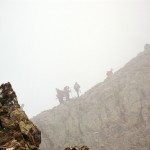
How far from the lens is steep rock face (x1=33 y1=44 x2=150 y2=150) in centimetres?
5838

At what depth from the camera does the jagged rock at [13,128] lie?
13.5 metres

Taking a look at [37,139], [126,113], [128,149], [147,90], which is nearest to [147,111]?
[126,113]

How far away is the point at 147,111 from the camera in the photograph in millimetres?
63094

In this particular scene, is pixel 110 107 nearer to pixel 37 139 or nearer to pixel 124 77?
pixel 124 77

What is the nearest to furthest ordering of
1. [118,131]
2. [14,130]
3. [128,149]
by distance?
[14,130] → [128,149] → [118,131]

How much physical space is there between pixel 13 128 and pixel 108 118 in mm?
55613

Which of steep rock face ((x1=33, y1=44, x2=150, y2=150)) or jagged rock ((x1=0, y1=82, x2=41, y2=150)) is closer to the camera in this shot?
jagged rock ((x1=0, y1=82, x2=41, y2=150))

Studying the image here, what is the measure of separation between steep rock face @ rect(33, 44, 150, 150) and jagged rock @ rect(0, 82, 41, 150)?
1655 inches

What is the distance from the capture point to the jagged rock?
530 inches

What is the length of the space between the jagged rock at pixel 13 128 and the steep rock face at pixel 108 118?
4205cm

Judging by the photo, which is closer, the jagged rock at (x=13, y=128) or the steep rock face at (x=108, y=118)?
the jagged rock at (x=13, y=128)

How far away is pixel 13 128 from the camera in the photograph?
1509cm

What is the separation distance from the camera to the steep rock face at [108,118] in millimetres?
58375

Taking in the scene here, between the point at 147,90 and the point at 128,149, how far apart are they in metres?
26.2
